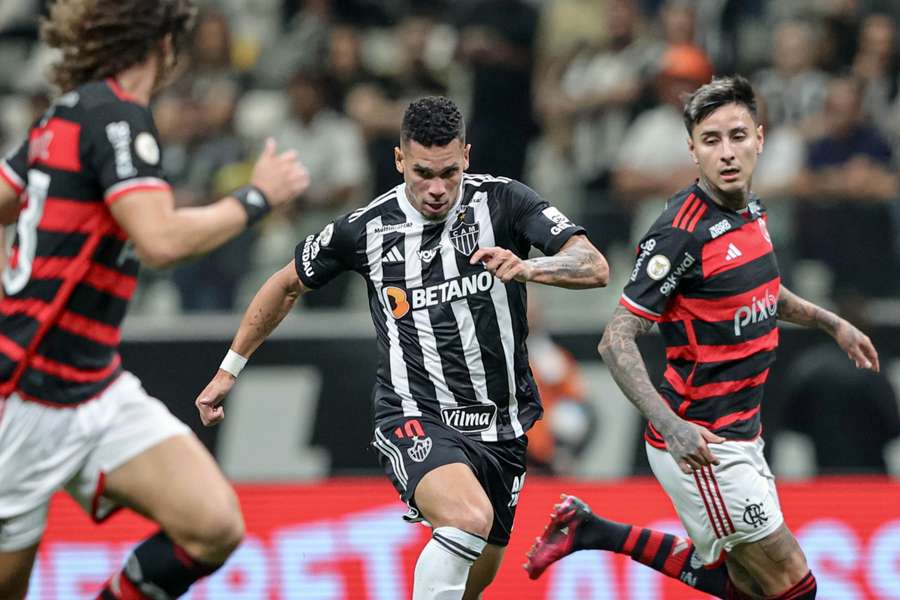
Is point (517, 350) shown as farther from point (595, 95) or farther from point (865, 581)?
point (595, 95)

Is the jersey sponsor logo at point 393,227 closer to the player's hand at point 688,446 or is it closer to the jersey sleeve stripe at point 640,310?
the jersey sleeve stripe at point 640,310

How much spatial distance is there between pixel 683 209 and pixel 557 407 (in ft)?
15.3

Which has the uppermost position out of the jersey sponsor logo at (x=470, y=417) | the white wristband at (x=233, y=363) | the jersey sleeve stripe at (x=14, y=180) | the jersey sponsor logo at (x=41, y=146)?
the jersey sponsor logo at (x=41, y=146)

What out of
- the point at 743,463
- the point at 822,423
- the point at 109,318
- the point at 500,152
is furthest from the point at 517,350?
the point at 500,152

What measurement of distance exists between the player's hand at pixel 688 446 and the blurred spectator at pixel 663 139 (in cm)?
528

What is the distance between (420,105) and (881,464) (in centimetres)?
537

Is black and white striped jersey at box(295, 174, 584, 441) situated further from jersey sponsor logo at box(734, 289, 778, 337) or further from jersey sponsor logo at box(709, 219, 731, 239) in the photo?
jersey sponsor logo at box(734, 289, 778, 337)

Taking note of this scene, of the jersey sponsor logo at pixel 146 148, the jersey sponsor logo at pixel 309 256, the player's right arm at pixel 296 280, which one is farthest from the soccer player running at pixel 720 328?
the jersey sponsor logo at pixel 146 148

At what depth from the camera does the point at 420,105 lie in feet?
20.1

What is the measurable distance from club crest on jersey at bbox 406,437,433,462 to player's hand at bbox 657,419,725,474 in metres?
1.02

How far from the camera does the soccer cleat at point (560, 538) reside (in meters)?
6.93

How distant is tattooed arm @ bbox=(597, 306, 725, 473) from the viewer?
18.5ft

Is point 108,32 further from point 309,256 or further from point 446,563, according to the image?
point 446,563

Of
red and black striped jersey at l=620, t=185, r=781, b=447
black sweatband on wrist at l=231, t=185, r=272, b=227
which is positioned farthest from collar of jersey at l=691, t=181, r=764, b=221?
black sweatband on wrist at l=231, t=185, r=272, b=227
